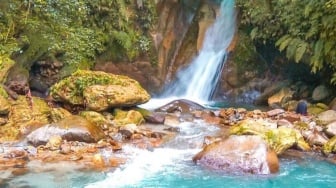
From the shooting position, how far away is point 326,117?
1134 centimetres

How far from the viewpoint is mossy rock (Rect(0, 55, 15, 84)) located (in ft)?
38.3

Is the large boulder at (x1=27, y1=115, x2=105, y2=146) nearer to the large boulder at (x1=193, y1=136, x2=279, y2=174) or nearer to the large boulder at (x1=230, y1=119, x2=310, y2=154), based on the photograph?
the large boulder at (x1=193, y1=136, x2=279, y2=174)

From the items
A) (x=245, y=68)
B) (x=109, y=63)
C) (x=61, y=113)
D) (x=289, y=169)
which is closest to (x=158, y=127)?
(x=61, y=113)

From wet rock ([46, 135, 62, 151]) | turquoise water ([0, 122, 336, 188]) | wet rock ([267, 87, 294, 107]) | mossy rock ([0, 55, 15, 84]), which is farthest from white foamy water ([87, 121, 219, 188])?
Answer: mossy rock ([0, 55, 15, 84])

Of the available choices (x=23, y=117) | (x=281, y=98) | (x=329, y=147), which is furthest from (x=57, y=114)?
(x=281, y=98)

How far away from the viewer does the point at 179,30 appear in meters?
16.6

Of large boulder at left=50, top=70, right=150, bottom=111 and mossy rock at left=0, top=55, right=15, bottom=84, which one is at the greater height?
mossy rock at left=0, top=55, right=15, bottom=84

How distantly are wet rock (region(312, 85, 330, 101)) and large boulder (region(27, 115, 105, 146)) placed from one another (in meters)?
6.79

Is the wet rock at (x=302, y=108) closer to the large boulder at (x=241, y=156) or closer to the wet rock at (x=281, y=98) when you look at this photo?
the wet rock at (x=281, y=98)

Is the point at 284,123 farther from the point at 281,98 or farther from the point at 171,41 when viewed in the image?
the point at 171,41

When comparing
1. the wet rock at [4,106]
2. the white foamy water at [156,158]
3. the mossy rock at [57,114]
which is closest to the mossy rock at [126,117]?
the white foamy water at [156,158]

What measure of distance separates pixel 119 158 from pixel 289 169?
3116 millimetres

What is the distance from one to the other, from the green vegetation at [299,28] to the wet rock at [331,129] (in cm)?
235

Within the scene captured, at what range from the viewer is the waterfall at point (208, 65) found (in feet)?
51.6
